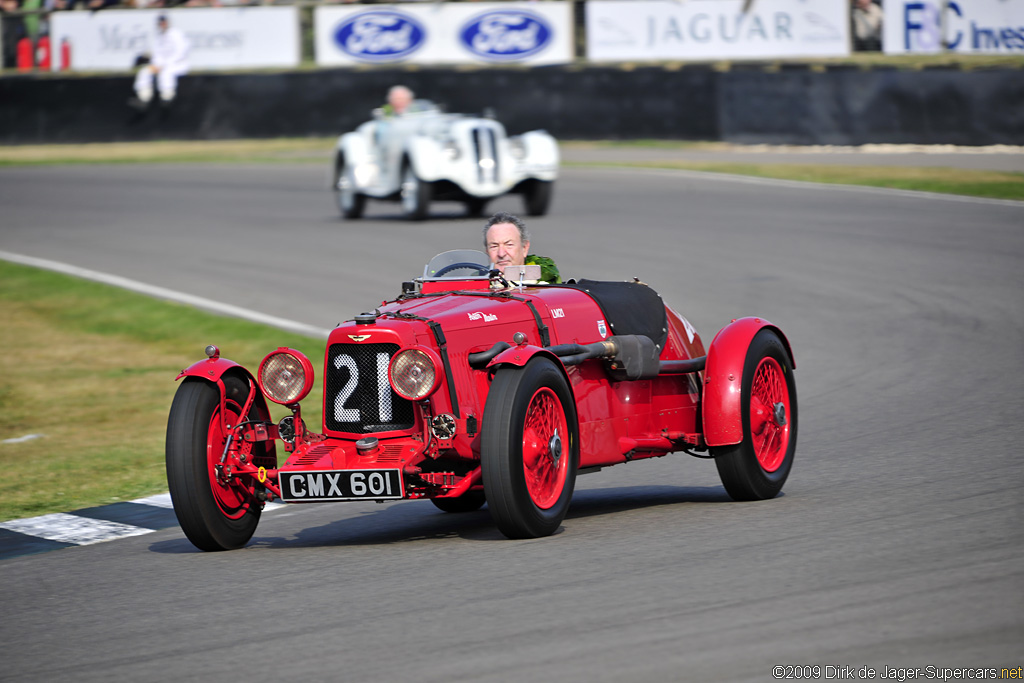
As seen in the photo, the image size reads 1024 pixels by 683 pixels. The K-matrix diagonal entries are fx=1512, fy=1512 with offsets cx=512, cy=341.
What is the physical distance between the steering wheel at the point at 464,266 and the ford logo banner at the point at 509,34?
2409 cm

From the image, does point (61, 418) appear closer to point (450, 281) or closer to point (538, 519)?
point (450, 281)

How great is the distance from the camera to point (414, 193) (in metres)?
21.1

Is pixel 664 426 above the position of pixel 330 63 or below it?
below

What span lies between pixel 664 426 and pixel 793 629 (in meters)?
2.81

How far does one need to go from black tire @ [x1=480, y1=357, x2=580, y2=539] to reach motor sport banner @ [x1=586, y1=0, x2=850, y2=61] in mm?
22514

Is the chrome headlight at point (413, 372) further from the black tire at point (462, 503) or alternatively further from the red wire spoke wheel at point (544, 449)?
the black tire at point (462, 503)

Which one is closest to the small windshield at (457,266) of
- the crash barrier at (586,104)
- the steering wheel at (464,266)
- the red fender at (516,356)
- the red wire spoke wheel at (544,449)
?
the steering wheel at (464,266)

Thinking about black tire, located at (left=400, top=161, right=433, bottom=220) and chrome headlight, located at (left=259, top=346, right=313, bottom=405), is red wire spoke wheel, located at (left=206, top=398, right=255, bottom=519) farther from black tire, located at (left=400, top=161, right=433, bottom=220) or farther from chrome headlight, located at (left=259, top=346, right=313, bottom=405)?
black tire, located at (left=400, top=161, right=433, bottom=220)

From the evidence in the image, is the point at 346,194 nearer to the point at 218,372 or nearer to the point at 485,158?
the point at 485,158

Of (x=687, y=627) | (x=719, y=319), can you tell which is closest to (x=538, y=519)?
(x=687, y=627)

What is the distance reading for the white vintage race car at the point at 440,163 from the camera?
20594 millimetres

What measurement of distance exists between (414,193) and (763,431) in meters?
14.0

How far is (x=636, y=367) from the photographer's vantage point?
720 centimetres

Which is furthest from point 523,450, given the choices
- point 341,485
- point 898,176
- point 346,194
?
point 898,176
